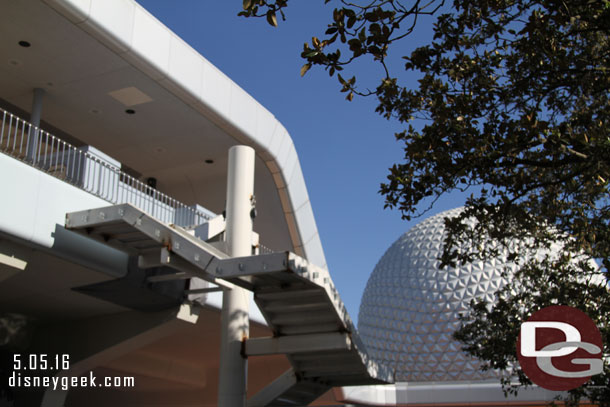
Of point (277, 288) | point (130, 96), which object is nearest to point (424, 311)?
point (130, 96)

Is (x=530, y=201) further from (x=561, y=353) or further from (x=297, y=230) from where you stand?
(x=297, y=230)

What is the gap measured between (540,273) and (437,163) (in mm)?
6057

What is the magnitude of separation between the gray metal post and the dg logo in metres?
10.4

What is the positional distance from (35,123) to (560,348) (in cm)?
1216

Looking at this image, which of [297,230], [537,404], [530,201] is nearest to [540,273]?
[530,201]

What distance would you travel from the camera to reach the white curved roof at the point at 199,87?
13732mm

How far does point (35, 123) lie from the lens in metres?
15.6

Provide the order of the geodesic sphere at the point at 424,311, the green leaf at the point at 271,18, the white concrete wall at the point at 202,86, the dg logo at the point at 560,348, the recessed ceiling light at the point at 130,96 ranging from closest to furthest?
the green leaf at the point at 271,18
the dg logo at the point at 560,348
the white concrete wall at the point at 202,86
the recessed ceiling light at the point at 130,96
the geodesic sphere at the point at 424,311

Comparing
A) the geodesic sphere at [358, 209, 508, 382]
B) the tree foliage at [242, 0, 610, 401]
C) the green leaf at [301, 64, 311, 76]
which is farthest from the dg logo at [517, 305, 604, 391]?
the geodesic sphere at [358, 209, 508, 382]

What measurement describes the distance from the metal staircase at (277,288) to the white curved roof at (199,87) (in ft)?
13.2

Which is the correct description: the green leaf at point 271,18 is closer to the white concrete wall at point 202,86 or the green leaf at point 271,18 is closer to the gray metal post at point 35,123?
the white concrete wall at point 202,86

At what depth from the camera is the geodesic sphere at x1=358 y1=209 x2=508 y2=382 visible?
37.3 metres

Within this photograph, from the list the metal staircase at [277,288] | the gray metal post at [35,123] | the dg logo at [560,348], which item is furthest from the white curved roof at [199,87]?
the dg logo at [560,348]

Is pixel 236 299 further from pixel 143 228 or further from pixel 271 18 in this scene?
pixel 271 18
